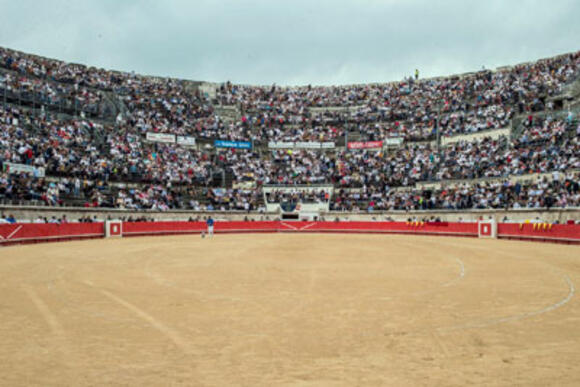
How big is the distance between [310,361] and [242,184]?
43.8m

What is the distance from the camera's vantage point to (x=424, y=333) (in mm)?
6980

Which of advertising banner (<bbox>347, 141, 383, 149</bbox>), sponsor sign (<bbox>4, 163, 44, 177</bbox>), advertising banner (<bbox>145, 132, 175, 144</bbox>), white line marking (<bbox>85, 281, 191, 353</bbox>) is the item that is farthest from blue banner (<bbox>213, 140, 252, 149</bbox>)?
white line marking (<bbox>85, 281, 191, 353</bbox>)

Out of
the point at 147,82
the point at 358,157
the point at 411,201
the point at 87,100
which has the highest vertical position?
the point at 147,82

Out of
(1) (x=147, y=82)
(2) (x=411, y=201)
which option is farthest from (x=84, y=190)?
(2) (x=411, y=201)

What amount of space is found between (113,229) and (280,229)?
16.6m

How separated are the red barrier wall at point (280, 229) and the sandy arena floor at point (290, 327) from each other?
13969 mm

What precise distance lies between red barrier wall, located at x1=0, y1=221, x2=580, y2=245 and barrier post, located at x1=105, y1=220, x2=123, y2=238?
361 mm

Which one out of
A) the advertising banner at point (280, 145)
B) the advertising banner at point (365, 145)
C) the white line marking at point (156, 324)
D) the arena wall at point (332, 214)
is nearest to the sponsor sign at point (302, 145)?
the advertising banner at point (280, 145)

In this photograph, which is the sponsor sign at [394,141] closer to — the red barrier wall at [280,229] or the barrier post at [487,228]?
the red barrier wall at [280,229]

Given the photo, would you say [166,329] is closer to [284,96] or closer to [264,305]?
[264,305]

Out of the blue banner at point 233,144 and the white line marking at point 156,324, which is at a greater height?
the blue banner at point 233,144

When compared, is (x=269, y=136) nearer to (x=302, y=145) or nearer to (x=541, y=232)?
(x=302, y=145)

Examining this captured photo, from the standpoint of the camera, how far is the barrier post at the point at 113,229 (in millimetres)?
33875

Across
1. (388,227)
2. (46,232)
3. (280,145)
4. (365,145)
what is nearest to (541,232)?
(388,227)
